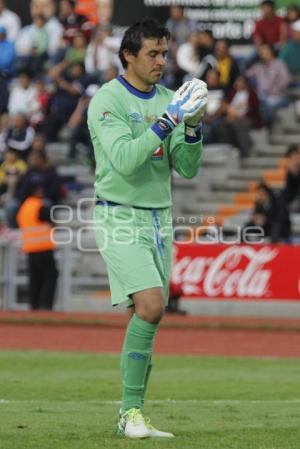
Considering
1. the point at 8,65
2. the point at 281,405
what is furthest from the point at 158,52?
the point at 8,65

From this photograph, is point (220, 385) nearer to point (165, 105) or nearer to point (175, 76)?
point (165, 105)

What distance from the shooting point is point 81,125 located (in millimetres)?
26500

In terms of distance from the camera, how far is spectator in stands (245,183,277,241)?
73.8ft

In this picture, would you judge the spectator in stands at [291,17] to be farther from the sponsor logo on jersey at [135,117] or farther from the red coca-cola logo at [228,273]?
the sponsor logo on jersey at [135,117]

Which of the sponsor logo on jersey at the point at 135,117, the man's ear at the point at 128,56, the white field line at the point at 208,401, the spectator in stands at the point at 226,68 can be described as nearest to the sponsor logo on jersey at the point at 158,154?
the sponsor logo on jersey at the point at 135,117

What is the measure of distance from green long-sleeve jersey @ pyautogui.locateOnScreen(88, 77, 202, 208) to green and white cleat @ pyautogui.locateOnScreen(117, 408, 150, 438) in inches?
48.6

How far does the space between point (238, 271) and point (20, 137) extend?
233 inches

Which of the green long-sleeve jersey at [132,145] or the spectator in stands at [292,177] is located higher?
the green long-sleeve jersey at [132,145]

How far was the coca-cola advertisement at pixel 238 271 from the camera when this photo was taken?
868 inches

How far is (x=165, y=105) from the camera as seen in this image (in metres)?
9.23

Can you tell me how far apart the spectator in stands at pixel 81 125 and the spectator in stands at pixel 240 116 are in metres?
2.36

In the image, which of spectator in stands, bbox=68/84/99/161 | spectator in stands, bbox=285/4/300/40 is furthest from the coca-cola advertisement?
spectator in stands, bbox=285/4/300/40

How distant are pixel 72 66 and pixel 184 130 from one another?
Result: 18149mm

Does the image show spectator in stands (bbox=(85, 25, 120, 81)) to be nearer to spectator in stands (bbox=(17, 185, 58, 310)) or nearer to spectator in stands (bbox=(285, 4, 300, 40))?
spectator in stands (bbox=(285, 4, 300, 40))
